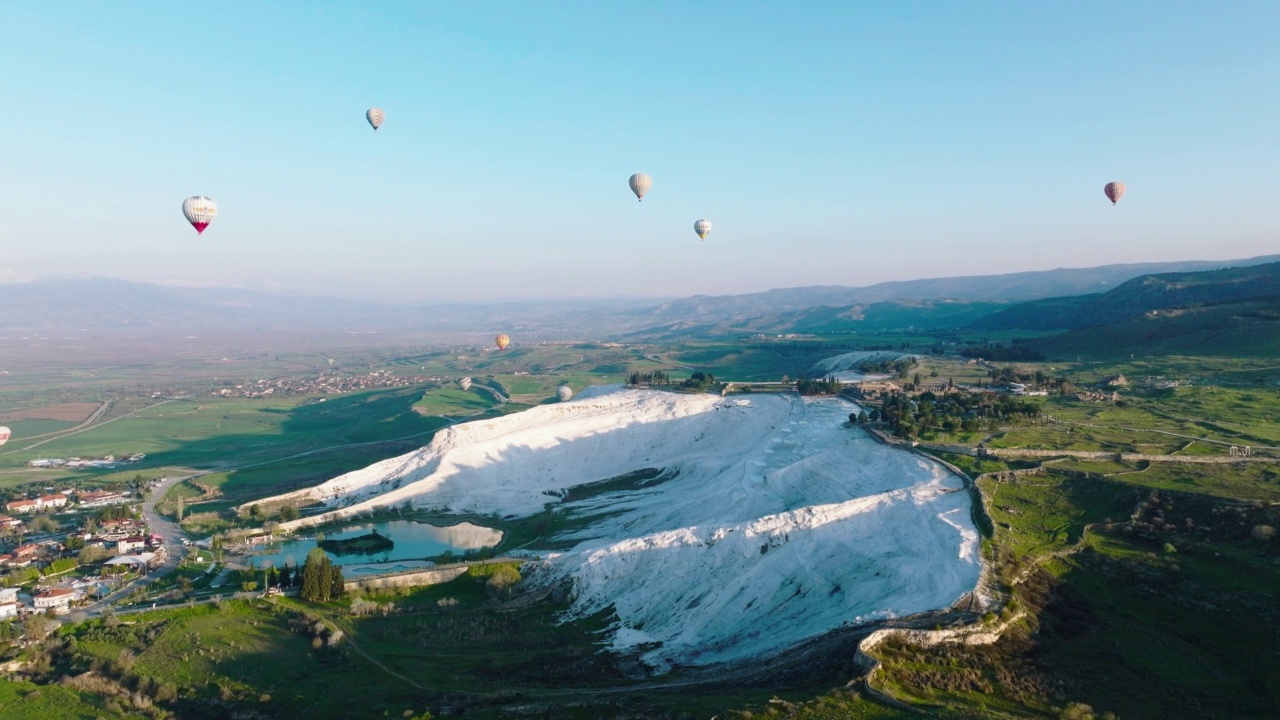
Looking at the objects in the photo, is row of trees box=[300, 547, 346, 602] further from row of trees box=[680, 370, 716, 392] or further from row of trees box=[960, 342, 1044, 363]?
row of trees box=[960, 342, 1044, 363]

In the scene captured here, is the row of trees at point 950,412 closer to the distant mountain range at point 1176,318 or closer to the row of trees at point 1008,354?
the row of trees at point 1008,354

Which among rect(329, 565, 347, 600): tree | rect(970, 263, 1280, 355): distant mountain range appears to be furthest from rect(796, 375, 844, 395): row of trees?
rect(329, 565, 347, 600): tree

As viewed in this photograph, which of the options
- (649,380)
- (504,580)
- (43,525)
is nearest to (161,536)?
(43,525)

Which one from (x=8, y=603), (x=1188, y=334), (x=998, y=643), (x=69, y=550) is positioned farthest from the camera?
(x=1188, y=334)

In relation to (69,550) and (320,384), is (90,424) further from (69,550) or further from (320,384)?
(69,550)

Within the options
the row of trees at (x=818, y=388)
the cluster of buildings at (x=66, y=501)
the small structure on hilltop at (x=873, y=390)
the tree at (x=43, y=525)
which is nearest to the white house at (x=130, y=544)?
the tree at (x=43, y=525)

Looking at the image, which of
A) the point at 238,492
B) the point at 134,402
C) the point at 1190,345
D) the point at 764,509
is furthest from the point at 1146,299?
the point at 134,402

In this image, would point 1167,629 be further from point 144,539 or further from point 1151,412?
point 144,539
